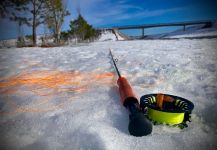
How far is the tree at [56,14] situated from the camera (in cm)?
2153

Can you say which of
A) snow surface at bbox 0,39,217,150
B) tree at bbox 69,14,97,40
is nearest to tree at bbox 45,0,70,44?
tree at bbox 69,14,97,40

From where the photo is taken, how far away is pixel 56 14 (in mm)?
23875

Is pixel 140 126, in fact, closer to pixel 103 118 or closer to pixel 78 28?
pixel 103 118

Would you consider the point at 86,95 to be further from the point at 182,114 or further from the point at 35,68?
the point at 35,68

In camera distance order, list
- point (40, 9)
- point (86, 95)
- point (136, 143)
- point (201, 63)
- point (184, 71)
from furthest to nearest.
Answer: point (40, 9) < point (201, 63) < point (184, 71) < point (86, 95) < point (136, 143)

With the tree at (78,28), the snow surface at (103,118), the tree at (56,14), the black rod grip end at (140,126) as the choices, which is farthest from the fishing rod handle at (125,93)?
the tree at (78,28)

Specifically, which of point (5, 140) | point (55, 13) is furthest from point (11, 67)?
point (55, 13)

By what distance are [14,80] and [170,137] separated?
293 centimetres

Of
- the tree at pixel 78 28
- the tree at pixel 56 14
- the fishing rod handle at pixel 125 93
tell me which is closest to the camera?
the fishing rod handle at pixel 125 93

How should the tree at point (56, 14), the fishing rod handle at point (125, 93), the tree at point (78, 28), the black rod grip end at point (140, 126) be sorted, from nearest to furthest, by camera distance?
the black rod grip end at point (140, 126) → the fishing rod handle at point (125, 93) → the tree at point (56, 14) → the tree at point (78, 28)

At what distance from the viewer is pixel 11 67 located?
4.62 meters

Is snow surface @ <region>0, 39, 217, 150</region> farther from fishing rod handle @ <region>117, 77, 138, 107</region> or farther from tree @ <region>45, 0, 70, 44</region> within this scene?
tree @ <region>45, 0, 70, 44</region>

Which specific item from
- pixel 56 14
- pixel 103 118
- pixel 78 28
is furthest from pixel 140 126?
pixel 78 28

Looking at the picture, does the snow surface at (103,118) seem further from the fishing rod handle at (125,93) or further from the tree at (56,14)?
the tree at (56,14)
